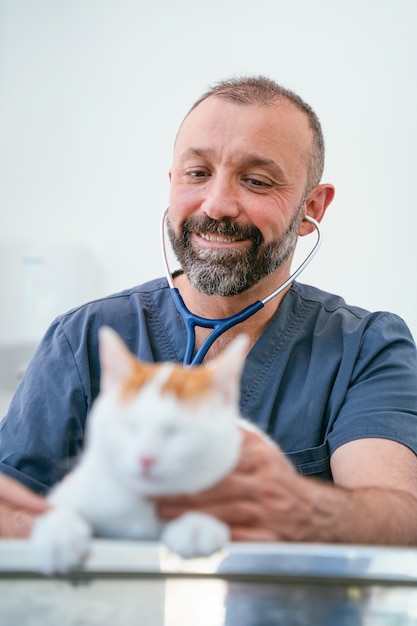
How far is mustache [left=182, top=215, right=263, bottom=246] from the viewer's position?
0.70m

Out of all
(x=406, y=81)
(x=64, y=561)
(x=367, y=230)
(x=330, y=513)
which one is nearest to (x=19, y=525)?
(x=64, y=561)

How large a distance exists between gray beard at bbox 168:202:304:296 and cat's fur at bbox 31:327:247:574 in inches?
12.9

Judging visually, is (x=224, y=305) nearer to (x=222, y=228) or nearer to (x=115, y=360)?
(x=222, y=228)

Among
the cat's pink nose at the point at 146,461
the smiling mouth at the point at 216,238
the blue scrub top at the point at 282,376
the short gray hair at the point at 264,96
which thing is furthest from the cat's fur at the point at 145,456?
the short gray hair at the point at 264,96

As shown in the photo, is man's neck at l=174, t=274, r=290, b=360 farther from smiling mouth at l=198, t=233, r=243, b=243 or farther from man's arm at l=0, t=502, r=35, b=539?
man's arm at l=0, t=502, r=35, b=539

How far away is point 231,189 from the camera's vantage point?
67cm

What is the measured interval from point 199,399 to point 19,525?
17cm

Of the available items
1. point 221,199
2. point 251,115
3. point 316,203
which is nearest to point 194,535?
point 221,199

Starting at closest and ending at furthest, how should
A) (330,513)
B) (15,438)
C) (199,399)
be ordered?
(199,399), (330,513), (15,438)

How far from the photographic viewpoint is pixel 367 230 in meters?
1.62

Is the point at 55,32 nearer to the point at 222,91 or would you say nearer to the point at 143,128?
the point at 143,128

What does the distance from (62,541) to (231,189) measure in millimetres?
374

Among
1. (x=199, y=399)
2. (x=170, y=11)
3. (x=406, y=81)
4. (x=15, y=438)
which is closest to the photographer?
(x=199, y=399)

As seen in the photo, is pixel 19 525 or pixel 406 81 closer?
pixel 19 525
